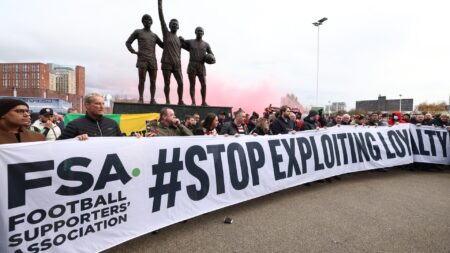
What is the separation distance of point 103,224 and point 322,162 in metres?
4.13

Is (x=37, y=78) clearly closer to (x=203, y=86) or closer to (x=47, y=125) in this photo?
(x=203, y=86)

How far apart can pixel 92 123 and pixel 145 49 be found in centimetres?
541

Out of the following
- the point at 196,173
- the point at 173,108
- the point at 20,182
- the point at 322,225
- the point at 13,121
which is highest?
the point at 173,108

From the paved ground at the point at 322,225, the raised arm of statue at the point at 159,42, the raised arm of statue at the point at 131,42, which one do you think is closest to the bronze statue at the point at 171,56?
the raised arm of statue at the point at 159,42

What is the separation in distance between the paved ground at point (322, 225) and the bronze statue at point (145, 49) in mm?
5499

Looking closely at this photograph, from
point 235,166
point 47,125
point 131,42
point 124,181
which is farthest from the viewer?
point 131,42

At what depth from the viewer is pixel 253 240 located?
2990 millimetres

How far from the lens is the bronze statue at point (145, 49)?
305 inches

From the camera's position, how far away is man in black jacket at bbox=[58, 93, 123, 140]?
2846 millimetres

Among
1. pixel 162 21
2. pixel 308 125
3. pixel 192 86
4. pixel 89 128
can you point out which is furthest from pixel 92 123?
pixel 192 86

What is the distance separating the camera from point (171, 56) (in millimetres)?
8211

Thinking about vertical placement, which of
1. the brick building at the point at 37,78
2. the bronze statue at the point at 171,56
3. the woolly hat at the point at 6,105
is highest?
the brick building at the point at 37,78

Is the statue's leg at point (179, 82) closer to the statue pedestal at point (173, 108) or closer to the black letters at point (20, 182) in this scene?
the statue pedestal at point (173, 108)

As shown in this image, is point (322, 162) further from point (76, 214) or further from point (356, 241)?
point (76, 214)
